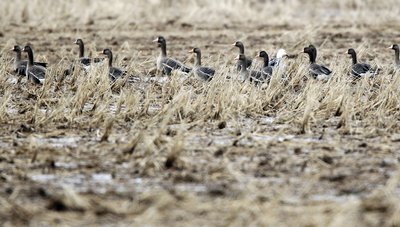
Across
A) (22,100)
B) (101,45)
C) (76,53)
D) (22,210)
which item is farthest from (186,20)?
(22,210)

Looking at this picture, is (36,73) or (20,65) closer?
(36,73)

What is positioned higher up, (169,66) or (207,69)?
(207,69)

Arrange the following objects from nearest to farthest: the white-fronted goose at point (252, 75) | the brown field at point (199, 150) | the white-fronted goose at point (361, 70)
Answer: the brown field at point (199, 150)
the white-fronted goose at point (252, 75)
the white-fronted goose at point (361, 70)

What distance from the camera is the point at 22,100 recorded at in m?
14.6

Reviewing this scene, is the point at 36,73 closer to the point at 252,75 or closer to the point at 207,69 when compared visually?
the point at 207,69

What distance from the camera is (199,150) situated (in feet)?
34.5

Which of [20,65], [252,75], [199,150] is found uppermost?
[199,150]

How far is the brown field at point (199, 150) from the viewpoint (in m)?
7.88

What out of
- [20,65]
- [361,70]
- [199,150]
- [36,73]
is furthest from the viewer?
[20,65]

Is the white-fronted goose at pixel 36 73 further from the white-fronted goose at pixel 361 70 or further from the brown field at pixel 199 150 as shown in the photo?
the white-fronted goose at pixel 361 70

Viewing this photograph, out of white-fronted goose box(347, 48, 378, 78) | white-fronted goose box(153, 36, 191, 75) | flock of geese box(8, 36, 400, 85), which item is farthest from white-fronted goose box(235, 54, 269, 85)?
white-fronted goose box(347, 48, 378, 78)

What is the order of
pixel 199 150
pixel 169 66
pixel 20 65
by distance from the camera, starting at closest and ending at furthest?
pixel 199 150, pixel 169 66, pixel 20 65

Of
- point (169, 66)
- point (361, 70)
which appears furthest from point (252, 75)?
point (169, 66)

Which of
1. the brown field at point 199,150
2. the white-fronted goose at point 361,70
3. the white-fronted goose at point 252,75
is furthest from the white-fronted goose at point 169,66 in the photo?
the white-fronted goose at point 361,70
